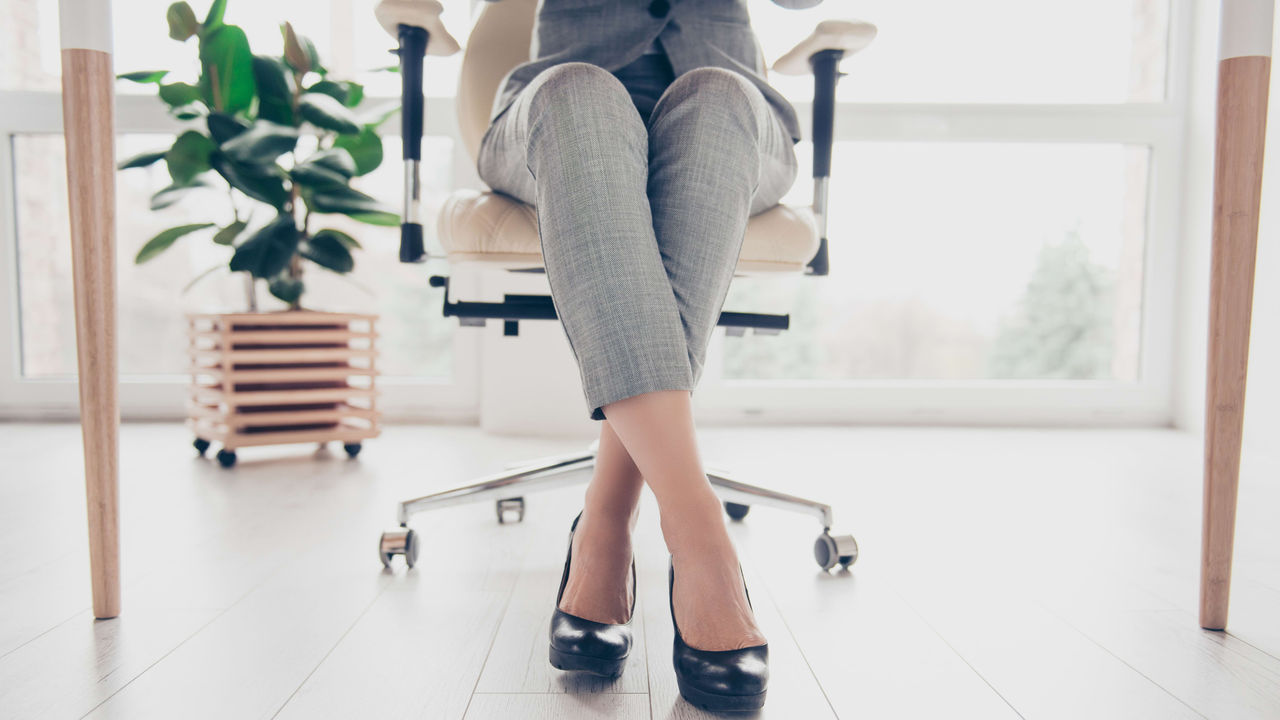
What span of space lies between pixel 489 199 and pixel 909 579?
69cm

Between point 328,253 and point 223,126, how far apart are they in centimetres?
34

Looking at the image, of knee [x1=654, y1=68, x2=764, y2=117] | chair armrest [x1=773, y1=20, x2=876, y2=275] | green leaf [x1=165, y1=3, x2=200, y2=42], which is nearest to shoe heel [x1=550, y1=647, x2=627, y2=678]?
knee [x1=654, y1=68, x2=764, y2=117]

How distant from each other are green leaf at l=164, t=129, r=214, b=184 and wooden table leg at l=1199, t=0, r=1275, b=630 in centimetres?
182

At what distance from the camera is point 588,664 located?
66cm

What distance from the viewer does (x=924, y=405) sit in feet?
7.92

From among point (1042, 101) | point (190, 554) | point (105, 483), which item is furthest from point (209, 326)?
point (1042, 101)

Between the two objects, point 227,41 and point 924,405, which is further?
point 924,405

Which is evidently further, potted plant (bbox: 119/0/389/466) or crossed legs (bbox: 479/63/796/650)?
potted plant (bbox: 119/0/389/466)

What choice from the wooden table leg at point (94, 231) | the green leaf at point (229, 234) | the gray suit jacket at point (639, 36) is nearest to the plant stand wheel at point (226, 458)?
the green leaf at point (229, 234)

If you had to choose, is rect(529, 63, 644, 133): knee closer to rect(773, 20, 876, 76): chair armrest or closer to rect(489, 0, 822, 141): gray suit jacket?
rect(489, 0, 822, 141): gray suit jacket

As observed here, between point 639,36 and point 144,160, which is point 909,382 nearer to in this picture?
point 639,36

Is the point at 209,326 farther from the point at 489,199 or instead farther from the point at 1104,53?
the point at 1104,53

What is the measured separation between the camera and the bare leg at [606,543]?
0.71m

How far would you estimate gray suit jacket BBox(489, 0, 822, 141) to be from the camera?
938 mm
